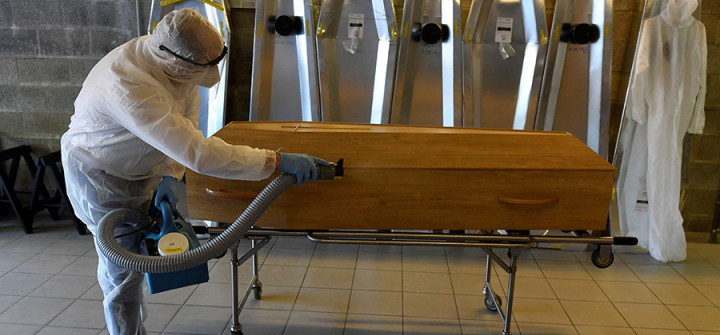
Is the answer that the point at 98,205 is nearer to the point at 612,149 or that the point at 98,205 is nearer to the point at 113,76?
the point at 113,76

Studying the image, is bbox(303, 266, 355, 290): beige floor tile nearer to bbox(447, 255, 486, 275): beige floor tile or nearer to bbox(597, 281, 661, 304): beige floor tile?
bbox(447, 255, 486, 275): beige floor tile

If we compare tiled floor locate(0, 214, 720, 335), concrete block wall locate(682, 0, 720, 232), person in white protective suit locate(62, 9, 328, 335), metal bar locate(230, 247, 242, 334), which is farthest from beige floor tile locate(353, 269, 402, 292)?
concrete block wall locate(682, 0, 720, 232)

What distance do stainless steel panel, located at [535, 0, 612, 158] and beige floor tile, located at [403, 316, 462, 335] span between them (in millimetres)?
1511

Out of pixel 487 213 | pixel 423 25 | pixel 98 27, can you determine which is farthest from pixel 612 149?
pixel 98 27

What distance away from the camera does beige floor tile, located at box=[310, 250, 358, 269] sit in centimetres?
290

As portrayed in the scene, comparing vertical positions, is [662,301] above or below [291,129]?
below

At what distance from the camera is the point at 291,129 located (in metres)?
1.91

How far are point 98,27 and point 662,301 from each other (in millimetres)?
3699

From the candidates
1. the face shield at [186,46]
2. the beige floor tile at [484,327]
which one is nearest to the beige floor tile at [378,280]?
the beige floor tile at [484,327]

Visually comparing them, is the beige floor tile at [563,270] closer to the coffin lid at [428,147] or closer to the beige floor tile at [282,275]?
Answer: the coffin lid at [428,147]

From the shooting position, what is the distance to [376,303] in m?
2.47

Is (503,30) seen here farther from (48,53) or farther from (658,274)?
(48,53)

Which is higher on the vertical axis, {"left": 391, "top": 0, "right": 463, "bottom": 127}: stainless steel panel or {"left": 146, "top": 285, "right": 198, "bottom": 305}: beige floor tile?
{"left": 391, "top": 0, "right": 463, "bottom": 127}: stainless steel panel

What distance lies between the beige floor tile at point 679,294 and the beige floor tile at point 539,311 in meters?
0.61
